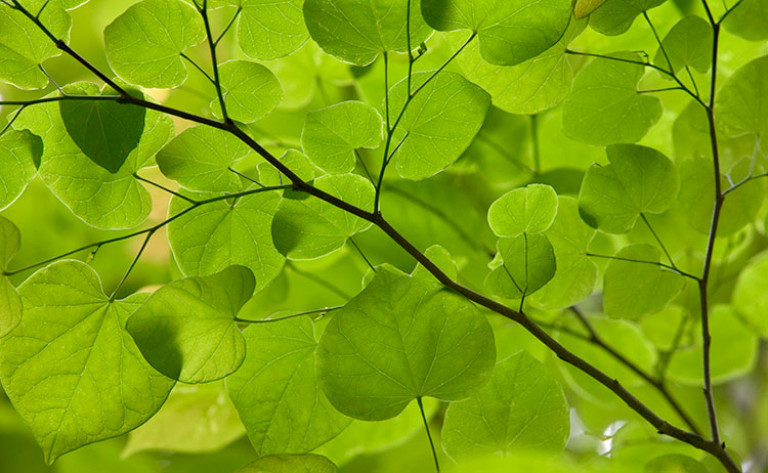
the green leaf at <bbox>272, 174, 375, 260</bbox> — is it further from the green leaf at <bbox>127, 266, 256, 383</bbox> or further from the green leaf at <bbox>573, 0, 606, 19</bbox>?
the green leaf at <bbox>573, 0, 606, 19</bbox>

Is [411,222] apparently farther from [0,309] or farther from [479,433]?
[0,309]

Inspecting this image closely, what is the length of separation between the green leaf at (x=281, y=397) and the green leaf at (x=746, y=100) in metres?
0.33

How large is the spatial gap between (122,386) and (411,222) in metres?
0.29

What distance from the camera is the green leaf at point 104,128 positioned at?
13.7 inches

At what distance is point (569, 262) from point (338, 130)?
0.20 metres

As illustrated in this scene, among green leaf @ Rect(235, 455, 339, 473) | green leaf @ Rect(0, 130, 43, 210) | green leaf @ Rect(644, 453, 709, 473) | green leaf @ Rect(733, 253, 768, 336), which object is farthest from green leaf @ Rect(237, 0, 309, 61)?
green leaf @ Rect(733, 253, 768, 336)

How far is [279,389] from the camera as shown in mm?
396

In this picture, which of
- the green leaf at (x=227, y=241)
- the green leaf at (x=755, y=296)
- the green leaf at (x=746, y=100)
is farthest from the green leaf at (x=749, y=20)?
the green leaf at (x=227, y=241)

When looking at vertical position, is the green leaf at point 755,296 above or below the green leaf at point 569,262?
below

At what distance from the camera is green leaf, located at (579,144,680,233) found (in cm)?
42

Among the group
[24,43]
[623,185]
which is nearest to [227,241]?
[24,43]

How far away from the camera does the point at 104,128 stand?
35 centimetres

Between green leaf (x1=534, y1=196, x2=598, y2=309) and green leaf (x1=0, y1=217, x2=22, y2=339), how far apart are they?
12.7 inches

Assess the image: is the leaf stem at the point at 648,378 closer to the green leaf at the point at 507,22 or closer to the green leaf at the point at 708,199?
the green leaf at the point at 708,199
